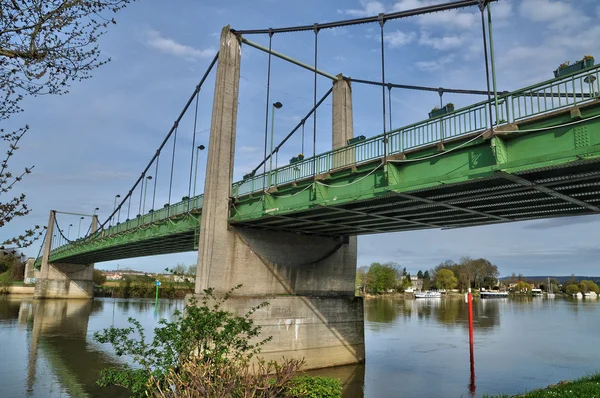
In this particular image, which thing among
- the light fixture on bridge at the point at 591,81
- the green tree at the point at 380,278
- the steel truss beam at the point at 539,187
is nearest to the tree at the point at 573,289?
the green tree at the point at 380,278

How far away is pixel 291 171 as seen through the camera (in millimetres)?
20188

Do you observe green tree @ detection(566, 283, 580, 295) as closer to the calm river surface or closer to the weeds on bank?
the calm river surface

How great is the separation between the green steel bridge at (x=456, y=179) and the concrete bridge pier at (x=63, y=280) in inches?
2730

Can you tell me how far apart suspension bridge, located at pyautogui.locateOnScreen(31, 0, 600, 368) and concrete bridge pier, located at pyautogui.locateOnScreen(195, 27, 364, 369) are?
0.07m

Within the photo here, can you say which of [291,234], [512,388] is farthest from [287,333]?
[512,388]

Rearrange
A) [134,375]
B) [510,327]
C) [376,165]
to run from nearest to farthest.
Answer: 1. [134,375]
2. [376,165]
3. [510,327]

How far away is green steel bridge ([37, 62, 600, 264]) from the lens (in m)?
10.5

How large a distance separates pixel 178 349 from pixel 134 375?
3.91 feet

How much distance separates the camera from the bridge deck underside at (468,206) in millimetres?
12070

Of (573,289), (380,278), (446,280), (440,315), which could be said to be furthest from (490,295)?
(440,315)

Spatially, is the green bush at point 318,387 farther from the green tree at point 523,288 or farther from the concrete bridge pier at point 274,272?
the green tree at point 523,288

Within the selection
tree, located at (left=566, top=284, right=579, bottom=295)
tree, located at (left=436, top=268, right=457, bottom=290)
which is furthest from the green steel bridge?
tree, located at (left=566, top=284, right=579, bottom=295)

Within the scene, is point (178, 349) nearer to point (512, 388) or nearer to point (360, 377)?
point (360, 377)

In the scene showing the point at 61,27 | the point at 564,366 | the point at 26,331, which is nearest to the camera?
the point at 61,27
